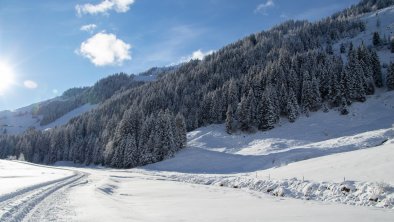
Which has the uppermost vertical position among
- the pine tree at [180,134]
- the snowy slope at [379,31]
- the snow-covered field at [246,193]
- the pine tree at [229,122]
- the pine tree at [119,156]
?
the snowy slope at [379,31]

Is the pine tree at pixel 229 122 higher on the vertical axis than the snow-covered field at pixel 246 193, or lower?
higher

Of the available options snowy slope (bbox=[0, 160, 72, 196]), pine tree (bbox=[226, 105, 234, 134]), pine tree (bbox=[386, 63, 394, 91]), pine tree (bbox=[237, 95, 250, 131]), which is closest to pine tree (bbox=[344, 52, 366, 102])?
pine tree (bbox=[386, 63, 394, 91])

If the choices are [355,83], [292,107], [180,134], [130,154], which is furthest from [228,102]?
[355,83]

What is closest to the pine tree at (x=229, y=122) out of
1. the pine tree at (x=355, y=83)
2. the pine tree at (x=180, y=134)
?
the pine tree at (x=180, y=134)

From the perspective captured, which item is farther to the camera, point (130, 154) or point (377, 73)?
point (377, 73)

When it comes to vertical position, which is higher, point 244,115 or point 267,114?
point 244,115

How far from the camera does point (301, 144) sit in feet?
224

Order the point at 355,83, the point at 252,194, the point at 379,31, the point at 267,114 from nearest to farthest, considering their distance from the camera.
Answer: the point at 252,194 < the point at 355,83 < the point at 267,114 < the point at 379,31

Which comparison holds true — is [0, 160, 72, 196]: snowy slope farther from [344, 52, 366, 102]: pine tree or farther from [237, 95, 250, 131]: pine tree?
[344, 52, 366, 102]: pine tree

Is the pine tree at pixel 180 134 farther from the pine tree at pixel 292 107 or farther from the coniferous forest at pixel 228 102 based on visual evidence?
the pine tree at pixel 292 107

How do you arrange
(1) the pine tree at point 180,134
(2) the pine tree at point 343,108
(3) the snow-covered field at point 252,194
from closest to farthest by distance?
(3) the snow-covered field at point 252,194 < (2) the pine tree at point 343,108 < (1) the pine tree at point 180,134

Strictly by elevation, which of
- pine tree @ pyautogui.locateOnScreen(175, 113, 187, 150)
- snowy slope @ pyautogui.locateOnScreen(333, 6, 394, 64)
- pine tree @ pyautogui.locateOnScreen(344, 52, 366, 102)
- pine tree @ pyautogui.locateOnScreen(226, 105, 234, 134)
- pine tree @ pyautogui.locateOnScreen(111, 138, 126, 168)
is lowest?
pine tree @ pyautogui.locateOnScreen(111, 138, 126, 168)

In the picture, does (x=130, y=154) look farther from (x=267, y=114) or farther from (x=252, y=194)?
(x=252, y=194)

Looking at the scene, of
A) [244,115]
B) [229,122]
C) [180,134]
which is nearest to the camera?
[180,134]
